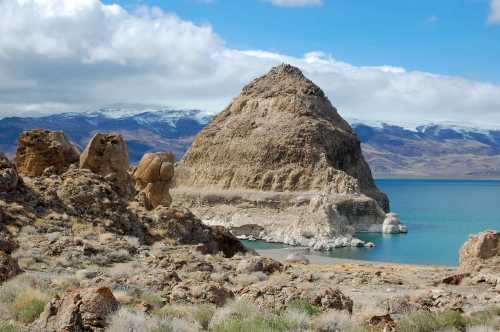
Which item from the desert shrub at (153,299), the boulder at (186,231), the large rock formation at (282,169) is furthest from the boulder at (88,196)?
the large rock formation at (282,169)

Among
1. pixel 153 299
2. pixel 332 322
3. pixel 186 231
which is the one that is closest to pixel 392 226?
pixel 186 231

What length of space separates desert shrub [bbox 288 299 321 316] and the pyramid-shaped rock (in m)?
74.6

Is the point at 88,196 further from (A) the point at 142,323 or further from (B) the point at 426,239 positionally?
(B) the point at 426,239

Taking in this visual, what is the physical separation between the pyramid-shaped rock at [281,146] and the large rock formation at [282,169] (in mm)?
144

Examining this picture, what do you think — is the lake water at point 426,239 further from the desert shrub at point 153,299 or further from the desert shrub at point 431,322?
the desert shrub at point 153,299

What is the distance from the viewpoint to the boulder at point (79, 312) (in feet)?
28.5

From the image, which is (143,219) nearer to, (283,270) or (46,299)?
(283,270)

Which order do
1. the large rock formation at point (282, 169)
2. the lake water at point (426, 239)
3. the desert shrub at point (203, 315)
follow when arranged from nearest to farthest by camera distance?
1. the desert shrub at point (203, 315)
2. the lake water at point (426, 239)
3. the large rock formation at point (282, 169)

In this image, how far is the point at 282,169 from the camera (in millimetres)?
90625

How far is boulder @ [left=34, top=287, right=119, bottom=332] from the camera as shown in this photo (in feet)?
28.5

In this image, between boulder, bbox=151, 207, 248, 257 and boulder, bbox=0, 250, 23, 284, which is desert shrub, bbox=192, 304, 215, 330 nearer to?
boulder, bbox=0, 250, 23, 284

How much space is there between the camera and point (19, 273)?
13.1 meters

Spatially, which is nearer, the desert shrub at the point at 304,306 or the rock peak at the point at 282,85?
the desert shrub at the point at 304,306

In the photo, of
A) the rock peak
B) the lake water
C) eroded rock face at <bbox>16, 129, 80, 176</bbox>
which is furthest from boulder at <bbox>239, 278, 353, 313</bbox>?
the rock peak
